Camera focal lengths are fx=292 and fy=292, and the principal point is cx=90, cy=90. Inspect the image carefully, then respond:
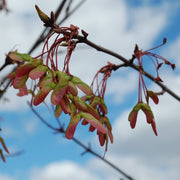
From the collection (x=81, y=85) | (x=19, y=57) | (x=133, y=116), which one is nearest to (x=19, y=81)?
(x=19, y=57)

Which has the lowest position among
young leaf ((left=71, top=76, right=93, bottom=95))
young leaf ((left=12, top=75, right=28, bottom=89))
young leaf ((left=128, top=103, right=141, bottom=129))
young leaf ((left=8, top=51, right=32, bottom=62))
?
young leaf ((left=12, top=75, right=28, bottom=89))

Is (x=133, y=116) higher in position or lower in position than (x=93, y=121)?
higher

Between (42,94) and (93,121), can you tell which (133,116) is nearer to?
(93,121)

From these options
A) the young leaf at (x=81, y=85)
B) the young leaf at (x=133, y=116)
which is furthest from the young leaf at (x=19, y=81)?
the young leaf at (x=133, y=116)

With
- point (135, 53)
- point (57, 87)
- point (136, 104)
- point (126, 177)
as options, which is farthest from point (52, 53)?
point (126, 177)

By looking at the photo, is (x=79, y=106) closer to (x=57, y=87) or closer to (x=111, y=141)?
(x=57, y=87)

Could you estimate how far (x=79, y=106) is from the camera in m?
0.97

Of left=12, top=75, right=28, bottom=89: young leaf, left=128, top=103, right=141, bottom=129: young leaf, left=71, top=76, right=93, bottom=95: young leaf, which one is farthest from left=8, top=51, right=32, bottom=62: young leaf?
left=128, top=103, right=141, bottom=129: young leaf

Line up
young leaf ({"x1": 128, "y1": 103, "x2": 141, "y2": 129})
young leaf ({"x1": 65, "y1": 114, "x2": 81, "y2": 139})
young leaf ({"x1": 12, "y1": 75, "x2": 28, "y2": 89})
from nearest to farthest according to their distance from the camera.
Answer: young leaf ({"x1": 65, "y1": 114, "x2": 81, "y2": 139})
young leaf ({"x1": 12, "y1": 75, "x2": 28, "y2": 89})
young leaf ({"x1": 128, "y1": 103, "x2": 141, "y2": 129})

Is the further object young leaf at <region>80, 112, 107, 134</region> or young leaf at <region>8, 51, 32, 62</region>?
young leaf at <region>8, 51, 32, 62</region>

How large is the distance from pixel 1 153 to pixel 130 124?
576 millimetres

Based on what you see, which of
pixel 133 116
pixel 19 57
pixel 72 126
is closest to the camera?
pixel 72 126

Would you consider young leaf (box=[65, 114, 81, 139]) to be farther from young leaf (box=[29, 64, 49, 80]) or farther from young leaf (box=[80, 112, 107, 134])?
young leaf (box=[29, 64, 49, 80])

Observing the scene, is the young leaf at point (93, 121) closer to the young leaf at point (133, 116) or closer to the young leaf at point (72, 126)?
the young leaf at point (72, 126)
